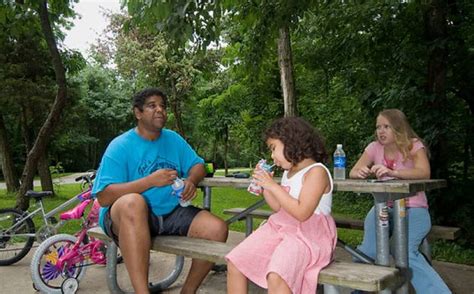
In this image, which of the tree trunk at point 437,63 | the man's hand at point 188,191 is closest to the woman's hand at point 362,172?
the man's hand at point 188,191

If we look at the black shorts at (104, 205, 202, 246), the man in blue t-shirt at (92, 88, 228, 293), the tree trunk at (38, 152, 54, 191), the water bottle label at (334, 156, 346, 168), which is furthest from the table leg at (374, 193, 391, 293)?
the tree trunk at (38, 152, 54, 191)

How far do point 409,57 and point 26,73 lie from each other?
1047cm

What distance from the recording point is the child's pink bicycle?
12.3 feet

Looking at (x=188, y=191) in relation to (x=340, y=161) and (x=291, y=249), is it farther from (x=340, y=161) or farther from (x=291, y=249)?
(x=291, y=249)

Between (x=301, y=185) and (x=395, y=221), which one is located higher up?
(x=301, y=185)

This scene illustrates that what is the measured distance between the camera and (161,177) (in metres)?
3.11

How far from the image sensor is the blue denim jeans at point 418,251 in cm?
289

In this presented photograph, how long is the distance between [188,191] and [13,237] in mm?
2711

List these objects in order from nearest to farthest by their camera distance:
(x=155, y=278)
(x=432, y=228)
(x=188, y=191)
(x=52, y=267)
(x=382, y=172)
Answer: (x=382, y=172) < (x=188, y=191) < (x=432, y=228) < (x=52, y=267) < (x=155, y=278)

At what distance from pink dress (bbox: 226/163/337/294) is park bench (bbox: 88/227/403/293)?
0.08m

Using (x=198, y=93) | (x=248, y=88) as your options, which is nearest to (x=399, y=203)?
(x=248, y=88)

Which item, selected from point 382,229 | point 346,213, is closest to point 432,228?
point 382,229

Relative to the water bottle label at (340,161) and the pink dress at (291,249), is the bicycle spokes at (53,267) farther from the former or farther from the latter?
the water bottle label at (340,161)

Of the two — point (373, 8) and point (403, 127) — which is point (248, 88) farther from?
point (403, 127)
